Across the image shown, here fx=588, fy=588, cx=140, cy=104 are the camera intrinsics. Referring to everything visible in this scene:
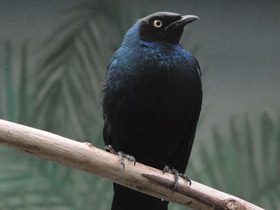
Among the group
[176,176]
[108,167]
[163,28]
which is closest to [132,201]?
[176,176]

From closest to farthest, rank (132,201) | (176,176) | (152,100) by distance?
(176,176), (152,100), (132,201)

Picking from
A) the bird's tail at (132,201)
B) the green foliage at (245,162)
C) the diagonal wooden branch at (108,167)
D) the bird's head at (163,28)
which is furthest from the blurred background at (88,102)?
the diagonal wooden branch at (108,167)

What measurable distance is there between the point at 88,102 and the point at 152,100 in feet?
3.78

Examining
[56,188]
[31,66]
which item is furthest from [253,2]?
[56,188]

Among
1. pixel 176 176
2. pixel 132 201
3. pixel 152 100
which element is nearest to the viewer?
pixel 176 176

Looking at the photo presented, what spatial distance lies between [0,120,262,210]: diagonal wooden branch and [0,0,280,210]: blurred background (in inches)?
48.5

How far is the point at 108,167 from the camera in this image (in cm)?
189

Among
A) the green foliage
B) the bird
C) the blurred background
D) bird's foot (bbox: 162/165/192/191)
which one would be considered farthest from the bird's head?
the green foliage

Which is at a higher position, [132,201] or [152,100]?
[152,100]

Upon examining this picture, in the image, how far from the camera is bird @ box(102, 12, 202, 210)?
2254mm

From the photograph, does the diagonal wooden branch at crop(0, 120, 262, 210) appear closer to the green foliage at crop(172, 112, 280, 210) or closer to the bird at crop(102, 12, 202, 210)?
the bird at crop(102, 12, 202, 210)

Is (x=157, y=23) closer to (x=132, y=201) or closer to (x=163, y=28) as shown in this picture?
(x=163, y=28)

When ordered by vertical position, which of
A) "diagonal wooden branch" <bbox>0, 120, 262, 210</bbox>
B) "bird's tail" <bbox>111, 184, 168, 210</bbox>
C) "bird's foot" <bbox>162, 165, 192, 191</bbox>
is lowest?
"bird's tail" <bbox>111, 184, 168, 210</bbox>

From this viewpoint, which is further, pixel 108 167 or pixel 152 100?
pixel 152 100
